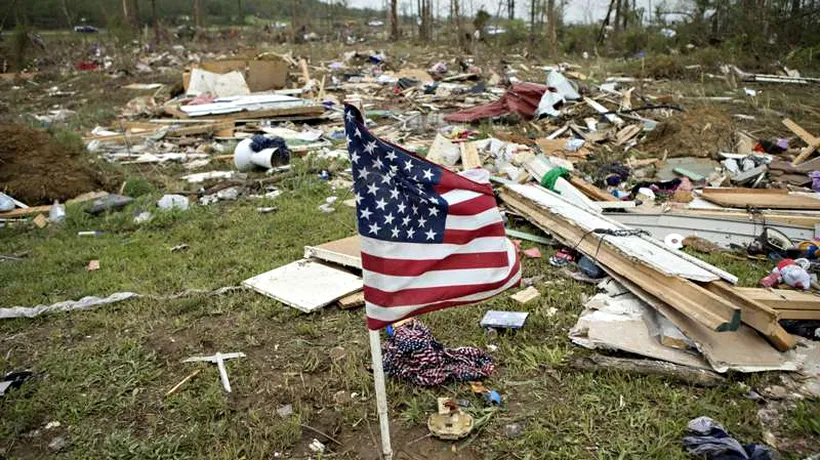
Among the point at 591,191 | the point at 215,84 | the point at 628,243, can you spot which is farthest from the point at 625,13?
the point at 628,243

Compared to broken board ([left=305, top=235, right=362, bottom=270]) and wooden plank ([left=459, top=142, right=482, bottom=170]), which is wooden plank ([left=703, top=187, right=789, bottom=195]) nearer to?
wooden plank ([left=459, top=142, right=482, bottom=170])

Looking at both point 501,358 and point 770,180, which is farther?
point 770,180

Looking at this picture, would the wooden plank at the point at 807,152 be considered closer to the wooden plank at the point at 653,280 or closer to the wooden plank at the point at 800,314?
the wooden plank at the point at 653,280

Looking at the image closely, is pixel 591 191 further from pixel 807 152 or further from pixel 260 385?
pixel 260 385

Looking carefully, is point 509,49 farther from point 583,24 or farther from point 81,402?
point 81,402

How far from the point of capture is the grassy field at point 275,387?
2.88 metres

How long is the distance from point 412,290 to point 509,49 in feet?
75.8

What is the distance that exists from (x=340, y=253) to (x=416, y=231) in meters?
2.43

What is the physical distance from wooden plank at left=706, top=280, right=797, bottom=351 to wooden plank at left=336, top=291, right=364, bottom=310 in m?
2.62

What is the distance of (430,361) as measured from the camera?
341 cm

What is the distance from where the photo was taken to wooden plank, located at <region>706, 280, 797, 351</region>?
11.0ft

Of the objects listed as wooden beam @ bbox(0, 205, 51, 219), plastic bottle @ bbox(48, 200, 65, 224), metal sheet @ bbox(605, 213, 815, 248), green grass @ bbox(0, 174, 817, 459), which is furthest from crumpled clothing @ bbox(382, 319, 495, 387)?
wooden beam @ bbox(0, 205, 51, 219)

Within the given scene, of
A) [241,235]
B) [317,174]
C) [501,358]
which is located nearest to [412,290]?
[501,358]

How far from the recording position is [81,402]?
329cm
